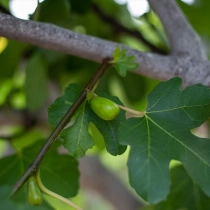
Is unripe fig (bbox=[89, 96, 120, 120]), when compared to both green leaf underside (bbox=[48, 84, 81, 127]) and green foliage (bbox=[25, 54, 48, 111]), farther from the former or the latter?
green foliage (bbox=[25, 54, 48, 111])

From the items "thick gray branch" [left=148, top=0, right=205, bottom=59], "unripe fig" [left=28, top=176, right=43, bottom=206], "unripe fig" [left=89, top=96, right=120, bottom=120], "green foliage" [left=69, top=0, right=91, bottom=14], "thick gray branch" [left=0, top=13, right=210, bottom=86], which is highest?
"thick gray branch" [left=148, top=0, right=205, bottom=59]

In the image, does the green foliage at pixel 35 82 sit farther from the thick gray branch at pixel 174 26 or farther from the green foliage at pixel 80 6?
the thick gray branch at pixel 174 26

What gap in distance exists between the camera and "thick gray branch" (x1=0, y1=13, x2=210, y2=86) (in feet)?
1.69

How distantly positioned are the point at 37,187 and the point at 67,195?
0.65 ft

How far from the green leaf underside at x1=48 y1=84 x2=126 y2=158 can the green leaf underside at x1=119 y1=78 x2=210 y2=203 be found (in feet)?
0.14

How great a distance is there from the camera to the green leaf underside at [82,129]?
0.52m

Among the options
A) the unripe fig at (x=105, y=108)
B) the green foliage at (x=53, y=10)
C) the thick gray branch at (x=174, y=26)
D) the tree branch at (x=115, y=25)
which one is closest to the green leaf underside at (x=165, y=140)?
the unripe fig at (x=105, y=108)

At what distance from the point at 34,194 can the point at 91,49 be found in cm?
21

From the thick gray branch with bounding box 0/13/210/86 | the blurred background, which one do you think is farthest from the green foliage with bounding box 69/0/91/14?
the thick gray branch with bounding box 0/13/210/86

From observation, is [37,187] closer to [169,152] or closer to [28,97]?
[169,152]

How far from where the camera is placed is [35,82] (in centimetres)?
87

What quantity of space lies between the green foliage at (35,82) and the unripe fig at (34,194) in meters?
0.41

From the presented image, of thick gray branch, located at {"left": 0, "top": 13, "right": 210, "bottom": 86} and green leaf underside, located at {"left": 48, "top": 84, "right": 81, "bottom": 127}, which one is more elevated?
thick gray branch, located at {"left": 0, "top": 13, "right": 210, "bottom": 86}

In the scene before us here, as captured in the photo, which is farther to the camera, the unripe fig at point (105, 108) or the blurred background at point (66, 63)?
the blurred background at point (66, 63)
